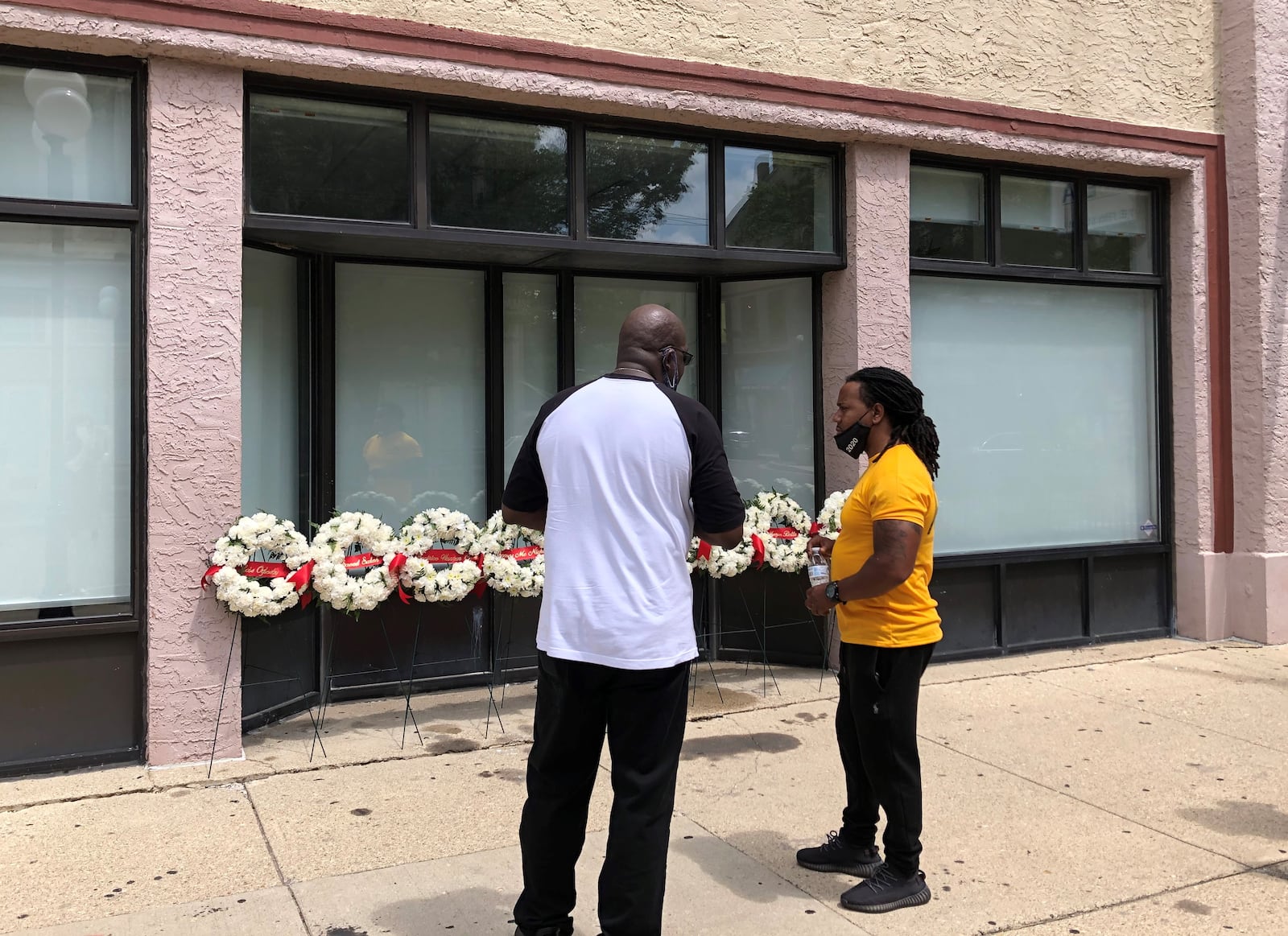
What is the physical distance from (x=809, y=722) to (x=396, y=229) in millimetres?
3746

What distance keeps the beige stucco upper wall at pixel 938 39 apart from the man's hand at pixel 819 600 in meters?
4.07

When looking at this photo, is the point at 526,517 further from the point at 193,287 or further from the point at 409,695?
the point at 409,695

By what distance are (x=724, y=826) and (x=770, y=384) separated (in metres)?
3.98

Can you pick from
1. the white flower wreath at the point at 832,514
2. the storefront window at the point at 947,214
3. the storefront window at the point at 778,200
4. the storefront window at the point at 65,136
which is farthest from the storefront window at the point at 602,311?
the storefront window at the point at 65,136

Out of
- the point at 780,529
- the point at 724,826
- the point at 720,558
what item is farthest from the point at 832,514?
the point at 724,826

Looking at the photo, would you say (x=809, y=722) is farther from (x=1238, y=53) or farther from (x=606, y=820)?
(x=1238, y=53)

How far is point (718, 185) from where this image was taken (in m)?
7.33

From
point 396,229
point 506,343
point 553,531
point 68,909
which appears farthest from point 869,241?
point 68,909

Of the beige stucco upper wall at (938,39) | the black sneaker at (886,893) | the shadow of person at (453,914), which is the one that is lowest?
the shadow of person at (453,914)

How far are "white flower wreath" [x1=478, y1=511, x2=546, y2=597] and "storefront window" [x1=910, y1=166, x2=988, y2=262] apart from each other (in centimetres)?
361

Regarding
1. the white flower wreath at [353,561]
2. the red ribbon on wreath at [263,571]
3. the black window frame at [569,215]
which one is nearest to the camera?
the red ribbon on wreath at [263,571]

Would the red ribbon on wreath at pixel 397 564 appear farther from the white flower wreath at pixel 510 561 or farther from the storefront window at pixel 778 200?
the storefront window at pixel 778 200

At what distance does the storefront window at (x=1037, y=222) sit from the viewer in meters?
8.34

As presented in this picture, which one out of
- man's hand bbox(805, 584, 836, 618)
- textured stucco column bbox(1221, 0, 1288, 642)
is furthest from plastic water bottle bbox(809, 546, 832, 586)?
textured stucco column bbox(1221, 0, 1288, 642)
